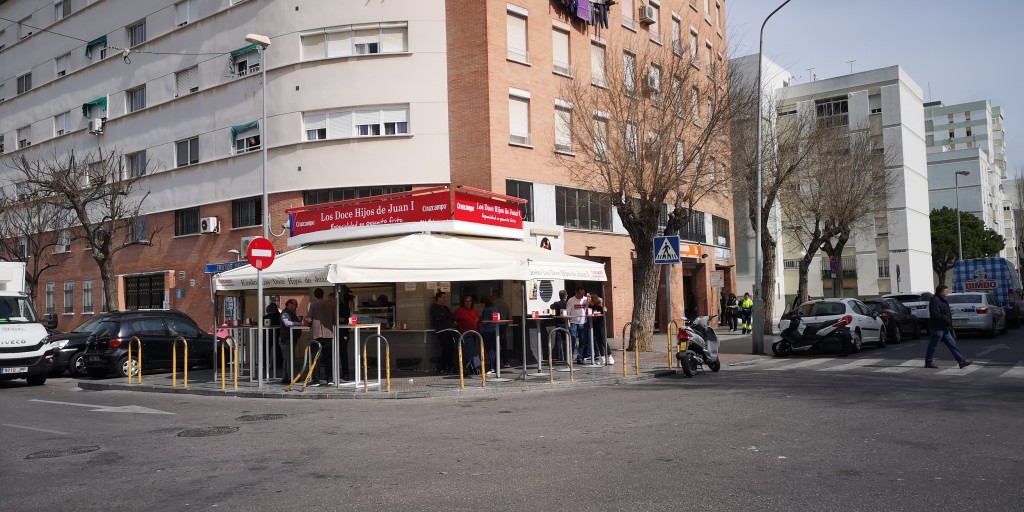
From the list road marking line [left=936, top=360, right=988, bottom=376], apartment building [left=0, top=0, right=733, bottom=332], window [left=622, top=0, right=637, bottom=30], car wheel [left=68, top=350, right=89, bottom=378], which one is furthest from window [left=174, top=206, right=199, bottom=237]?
road marking line [left=936, top=360, right=988, bottom=376]

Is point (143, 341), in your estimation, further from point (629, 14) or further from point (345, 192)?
point (629, 14)

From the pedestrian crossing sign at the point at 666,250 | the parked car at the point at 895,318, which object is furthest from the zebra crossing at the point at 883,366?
the parked car at the point at 895,318

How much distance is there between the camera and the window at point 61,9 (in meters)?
37.6

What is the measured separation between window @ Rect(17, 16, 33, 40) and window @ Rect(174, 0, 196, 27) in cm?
1234

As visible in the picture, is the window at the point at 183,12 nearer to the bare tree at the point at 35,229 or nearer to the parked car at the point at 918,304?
the bare tree at the point at 35,229

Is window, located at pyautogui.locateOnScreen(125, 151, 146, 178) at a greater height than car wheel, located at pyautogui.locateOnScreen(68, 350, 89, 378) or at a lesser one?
greater

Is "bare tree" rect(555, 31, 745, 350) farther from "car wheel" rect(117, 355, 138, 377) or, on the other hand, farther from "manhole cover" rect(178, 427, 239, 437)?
"manhole cover" rect(178, 427, 239, 437)

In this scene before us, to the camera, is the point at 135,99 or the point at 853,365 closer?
the point at 853,365

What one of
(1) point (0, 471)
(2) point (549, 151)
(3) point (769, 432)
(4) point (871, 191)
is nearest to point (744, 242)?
(4) point (871, 191)

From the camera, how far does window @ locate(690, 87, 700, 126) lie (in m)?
21.5

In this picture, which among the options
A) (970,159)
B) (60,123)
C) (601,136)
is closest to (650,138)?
(601,136)

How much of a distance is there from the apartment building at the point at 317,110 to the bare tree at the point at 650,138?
2096 millimetres

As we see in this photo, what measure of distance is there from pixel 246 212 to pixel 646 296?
15.7 meters

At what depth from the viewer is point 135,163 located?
3406cm
